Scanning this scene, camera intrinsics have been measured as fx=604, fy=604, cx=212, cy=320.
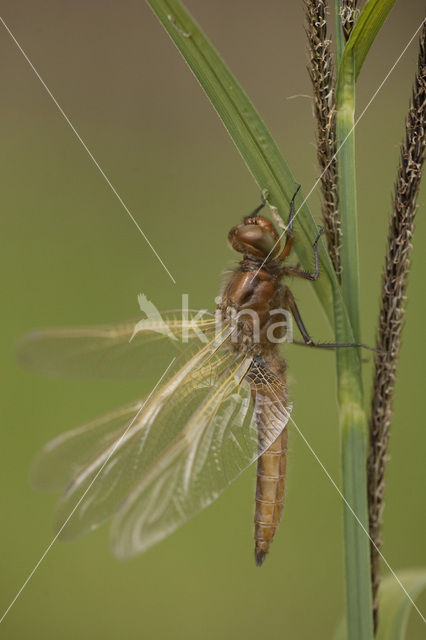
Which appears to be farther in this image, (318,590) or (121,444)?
(318,590)

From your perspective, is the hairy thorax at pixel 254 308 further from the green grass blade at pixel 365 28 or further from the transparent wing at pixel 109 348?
the green grass blade at pixel 365 28

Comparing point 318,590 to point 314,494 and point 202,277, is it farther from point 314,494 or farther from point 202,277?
point 202,277

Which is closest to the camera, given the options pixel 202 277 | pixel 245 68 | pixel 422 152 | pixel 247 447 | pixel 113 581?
pixel 422 152

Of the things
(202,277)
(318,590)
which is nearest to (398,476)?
(318,590)

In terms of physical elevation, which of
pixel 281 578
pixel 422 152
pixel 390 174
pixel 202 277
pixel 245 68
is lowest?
pixel 281 578

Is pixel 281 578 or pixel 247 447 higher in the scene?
pixel 247 447

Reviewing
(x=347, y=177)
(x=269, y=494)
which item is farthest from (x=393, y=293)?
(x=269, y=494)

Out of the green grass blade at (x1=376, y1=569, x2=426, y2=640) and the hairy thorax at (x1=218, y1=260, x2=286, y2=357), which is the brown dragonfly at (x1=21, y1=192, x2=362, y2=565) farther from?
the green grass blade at (x1=376, y1=569, x2=426, y2=640)

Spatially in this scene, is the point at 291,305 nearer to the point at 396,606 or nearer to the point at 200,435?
the point at 200,435
